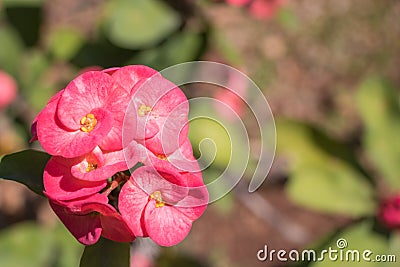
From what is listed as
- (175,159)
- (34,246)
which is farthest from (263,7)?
(175,159)

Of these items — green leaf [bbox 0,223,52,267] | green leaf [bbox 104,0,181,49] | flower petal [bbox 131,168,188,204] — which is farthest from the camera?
green leaf [bbox 0,223,52,267]

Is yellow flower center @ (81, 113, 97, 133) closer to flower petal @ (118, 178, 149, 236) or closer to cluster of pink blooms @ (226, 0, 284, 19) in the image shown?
flower petal @ (118, 178, 149, 236)

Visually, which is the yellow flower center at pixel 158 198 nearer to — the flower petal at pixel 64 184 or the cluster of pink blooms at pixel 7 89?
the flower petal at pixel 64 184

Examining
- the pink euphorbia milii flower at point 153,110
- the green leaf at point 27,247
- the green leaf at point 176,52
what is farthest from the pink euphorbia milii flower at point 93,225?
the green leaf at point 27,247

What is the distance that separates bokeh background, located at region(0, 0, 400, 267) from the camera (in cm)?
156

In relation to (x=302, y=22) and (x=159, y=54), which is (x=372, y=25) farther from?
(x=159, y=54)

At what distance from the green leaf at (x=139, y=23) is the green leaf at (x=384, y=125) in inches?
20.0

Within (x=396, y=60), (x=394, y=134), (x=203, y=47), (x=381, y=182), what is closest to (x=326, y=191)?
(x=394, y=134)

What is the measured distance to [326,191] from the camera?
5.25ft

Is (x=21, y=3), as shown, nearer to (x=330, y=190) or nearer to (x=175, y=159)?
(x=330, y=190)

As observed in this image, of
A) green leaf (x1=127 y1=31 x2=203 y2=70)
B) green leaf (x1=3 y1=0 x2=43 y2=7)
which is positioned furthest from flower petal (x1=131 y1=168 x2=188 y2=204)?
green leaf (x1=3 y1=0 x2=43 y2=7)

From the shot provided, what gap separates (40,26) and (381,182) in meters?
1.29

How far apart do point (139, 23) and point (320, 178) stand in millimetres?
572

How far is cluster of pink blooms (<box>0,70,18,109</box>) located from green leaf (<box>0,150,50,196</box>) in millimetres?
763
